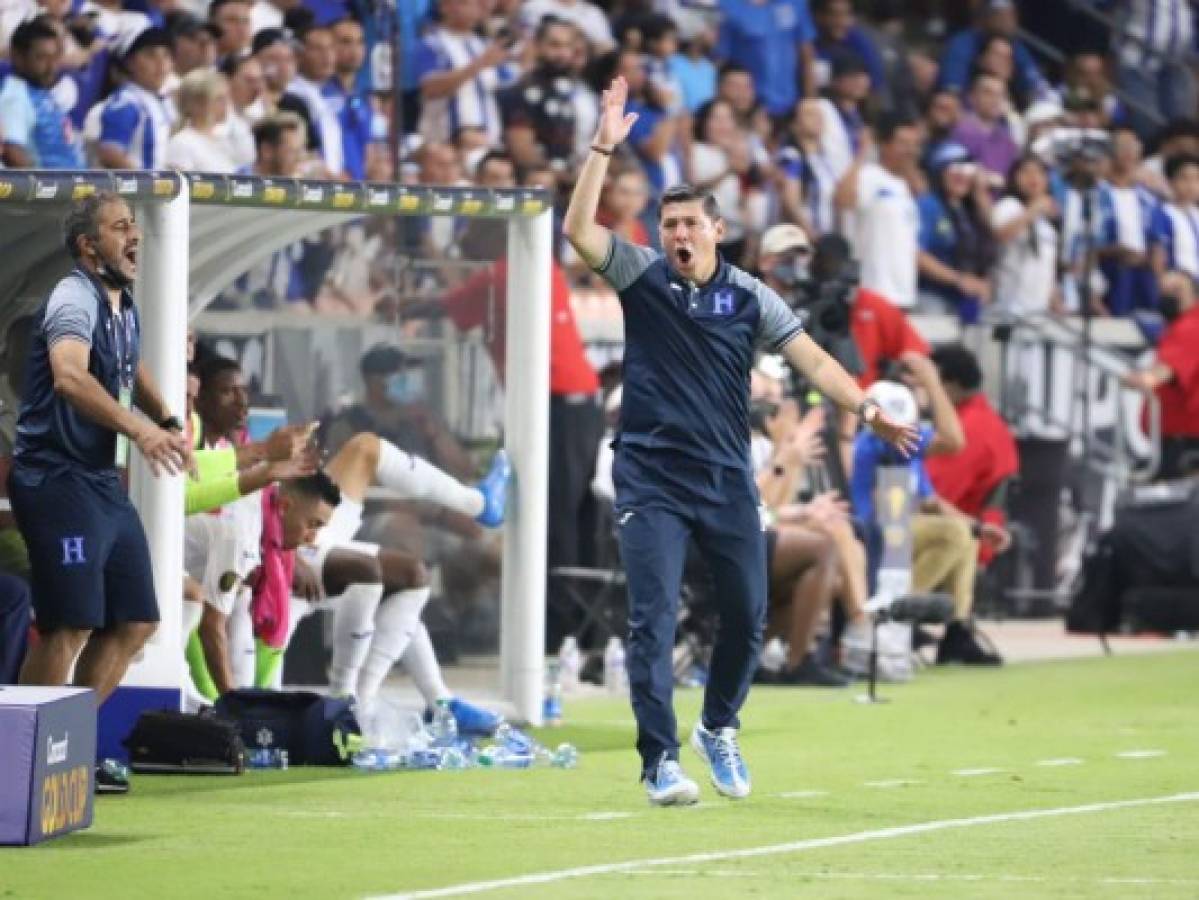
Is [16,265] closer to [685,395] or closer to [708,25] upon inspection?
[685,395]

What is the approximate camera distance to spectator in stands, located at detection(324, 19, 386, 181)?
21.0 meters

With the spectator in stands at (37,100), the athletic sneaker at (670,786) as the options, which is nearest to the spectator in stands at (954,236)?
the spectator in stands at (37,100)

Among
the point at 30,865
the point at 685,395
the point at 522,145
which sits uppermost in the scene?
the point at 522,145

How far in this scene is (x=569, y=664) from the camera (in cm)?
1891

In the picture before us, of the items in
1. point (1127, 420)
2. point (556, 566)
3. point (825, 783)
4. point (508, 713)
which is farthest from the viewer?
point (1127, 420)

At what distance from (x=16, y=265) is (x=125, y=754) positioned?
6.47 feet

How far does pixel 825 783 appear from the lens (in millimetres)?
13258

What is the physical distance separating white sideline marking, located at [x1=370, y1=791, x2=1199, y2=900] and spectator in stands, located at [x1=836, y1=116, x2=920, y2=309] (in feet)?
40.2

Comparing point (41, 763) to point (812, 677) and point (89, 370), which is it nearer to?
point (89, 370)

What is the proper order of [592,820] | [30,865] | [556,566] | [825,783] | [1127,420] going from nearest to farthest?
[30,865], [592,820], [825,783], [556,566], [1127,420]

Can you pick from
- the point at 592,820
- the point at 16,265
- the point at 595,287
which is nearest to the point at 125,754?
the point at 16,265

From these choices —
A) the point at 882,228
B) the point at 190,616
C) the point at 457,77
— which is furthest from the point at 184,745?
the point at 882,228

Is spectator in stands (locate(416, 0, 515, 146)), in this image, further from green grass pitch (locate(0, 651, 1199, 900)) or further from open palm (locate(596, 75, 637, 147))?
open palm (locate(596, 75, 637, 147))

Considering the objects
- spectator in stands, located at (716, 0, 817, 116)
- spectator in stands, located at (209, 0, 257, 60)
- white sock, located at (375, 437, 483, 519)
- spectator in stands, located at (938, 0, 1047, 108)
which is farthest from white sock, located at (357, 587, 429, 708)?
spectator in stands, located at (938, 0, 1047, 108)
